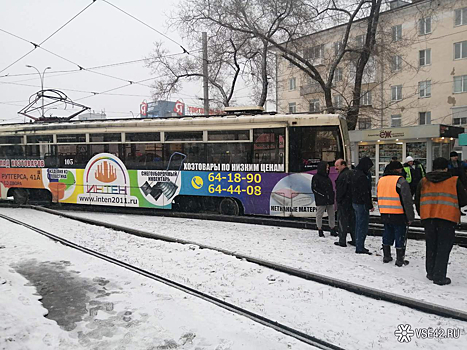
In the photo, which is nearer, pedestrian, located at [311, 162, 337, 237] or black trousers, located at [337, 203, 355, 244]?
black trousers, located at [337, 203, 355, 244]

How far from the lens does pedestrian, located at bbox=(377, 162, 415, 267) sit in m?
6.42

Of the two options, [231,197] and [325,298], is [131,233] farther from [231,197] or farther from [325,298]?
[325,298]

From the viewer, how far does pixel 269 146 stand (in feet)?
35.4

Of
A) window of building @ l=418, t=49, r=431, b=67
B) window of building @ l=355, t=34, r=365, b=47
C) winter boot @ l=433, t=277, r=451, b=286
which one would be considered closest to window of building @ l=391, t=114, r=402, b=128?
window of building @ l=418, t=49, r=431, b=67

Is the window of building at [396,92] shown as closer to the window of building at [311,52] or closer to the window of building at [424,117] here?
the window of building at [424,117]

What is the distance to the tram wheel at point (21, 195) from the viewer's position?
14.8 meters

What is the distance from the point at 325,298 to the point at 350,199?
3.16 meters

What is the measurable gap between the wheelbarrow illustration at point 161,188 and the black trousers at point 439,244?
755 centimetres

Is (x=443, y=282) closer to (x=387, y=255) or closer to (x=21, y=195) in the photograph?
(x=387, y=255)

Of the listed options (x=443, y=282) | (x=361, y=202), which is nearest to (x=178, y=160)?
(x=361, y=202)

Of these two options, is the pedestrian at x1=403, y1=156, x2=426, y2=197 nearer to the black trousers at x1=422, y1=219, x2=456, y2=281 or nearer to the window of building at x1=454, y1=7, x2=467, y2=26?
the black trousers at x1=422, y1=219, x2=456, y2=281

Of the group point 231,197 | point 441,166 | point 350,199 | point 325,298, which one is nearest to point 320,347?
point 325,298

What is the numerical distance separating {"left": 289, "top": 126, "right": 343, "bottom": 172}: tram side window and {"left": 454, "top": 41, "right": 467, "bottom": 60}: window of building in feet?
96.5

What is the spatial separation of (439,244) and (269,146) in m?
5.75
